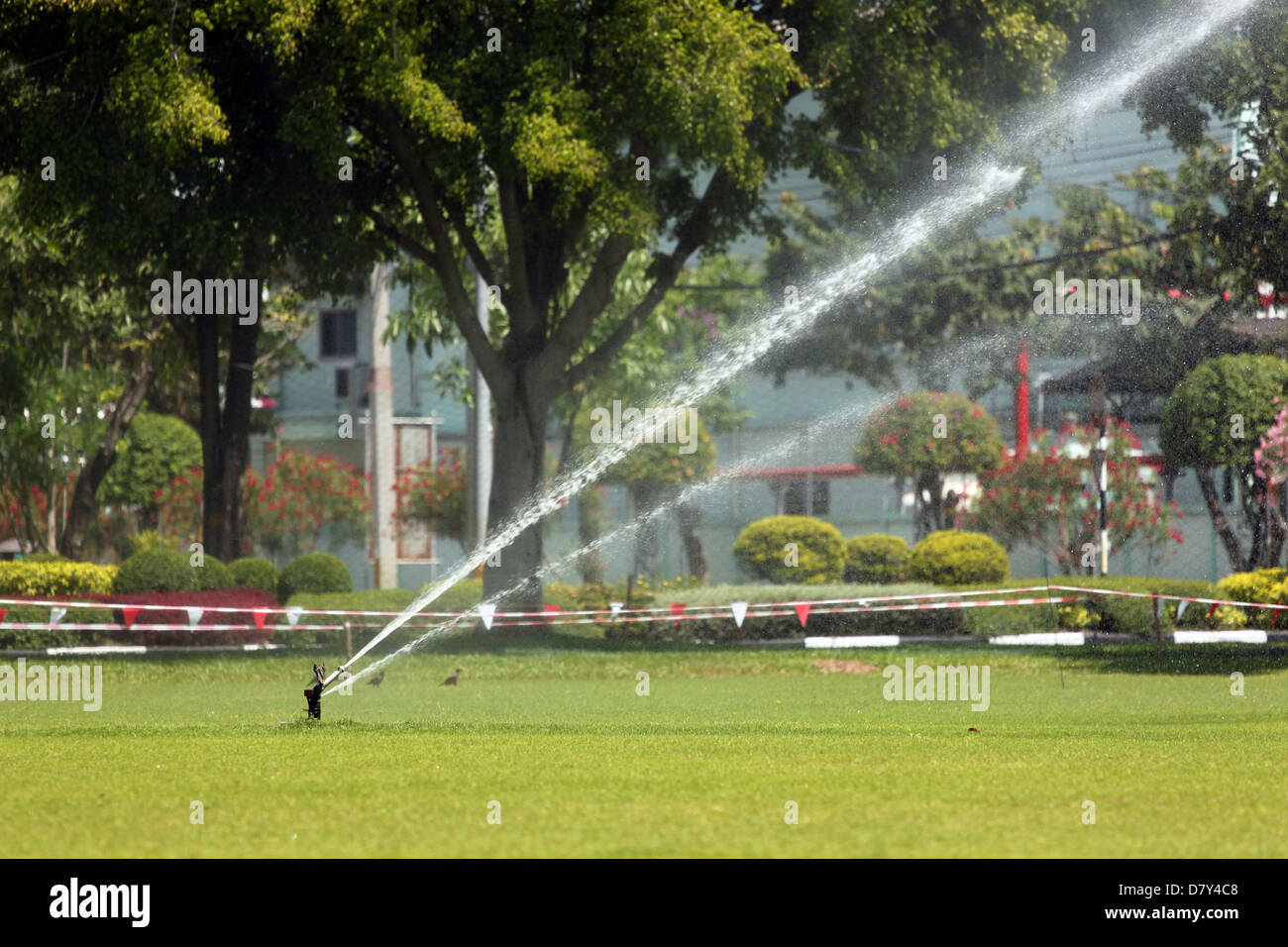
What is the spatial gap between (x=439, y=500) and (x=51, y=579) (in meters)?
11.4

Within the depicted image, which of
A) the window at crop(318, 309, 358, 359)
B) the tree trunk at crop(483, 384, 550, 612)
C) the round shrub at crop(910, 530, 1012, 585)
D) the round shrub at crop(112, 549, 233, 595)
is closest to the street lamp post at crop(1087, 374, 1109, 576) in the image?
the round shrub at crop(910, 530, 1012, 585)

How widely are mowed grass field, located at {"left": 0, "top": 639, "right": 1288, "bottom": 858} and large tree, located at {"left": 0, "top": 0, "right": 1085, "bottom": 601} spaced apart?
23.9 ft

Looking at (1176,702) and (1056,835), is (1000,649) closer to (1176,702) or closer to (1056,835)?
(1176,702)

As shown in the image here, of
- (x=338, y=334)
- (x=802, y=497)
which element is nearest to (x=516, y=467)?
(x=802, y=497)

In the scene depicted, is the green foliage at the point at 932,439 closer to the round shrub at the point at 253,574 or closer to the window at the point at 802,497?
the window at the point at 802,497

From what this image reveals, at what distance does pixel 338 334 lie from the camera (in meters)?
54.8

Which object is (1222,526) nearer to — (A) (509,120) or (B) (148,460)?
(A) (509,120)

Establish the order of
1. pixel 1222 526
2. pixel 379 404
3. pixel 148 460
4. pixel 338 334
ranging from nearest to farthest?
pixel 1222 526 < pixel 379 404 < pixel 148 460 < pixel 338 334

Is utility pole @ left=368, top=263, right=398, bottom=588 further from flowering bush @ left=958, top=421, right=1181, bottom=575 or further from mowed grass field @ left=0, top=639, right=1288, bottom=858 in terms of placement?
mowed grass field @ left=0, top=639, right=1288, bottom=858

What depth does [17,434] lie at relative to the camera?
3297 centimetres

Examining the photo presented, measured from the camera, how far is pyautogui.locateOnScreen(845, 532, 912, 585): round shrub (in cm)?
3147
